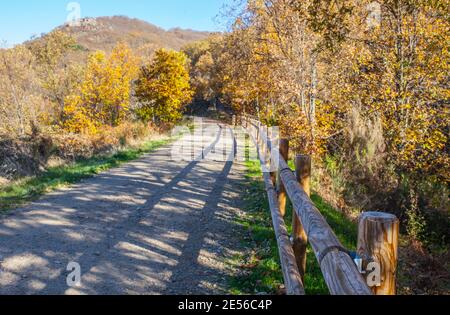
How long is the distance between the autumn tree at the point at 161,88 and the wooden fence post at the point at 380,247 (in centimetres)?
3189

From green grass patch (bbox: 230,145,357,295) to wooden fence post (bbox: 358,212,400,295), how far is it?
7.40ft

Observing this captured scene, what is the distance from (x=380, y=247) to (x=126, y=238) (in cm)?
454

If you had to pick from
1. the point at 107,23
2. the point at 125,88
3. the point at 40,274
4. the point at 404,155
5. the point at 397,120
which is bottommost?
the point at 40,274

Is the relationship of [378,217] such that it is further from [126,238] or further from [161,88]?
[161,88]

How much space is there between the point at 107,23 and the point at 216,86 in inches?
5088

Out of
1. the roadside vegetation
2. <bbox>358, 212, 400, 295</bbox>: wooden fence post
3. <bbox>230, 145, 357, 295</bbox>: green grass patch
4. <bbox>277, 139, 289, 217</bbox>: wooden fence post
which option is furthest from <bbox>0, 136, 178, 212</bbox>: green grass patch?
<bbox>358, 212, 400, 295</bbox>: wooden fence post

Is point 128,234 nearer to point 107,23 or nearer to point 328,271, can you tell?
point 328,271

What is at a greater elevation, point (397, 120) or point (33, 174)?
point (397, 120)

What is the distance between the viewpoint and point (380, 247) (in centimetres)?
212

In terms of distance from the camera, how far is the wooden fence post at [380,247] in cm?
209

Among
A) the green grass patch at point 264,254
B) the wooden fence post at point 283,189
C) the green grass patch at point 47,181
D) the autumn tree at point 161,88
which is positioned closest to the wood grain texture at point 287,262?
the green grass patch at point 264,254

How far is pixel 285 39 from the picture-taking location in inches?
607

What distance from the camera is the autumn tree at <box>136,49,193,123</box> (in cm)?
3325
